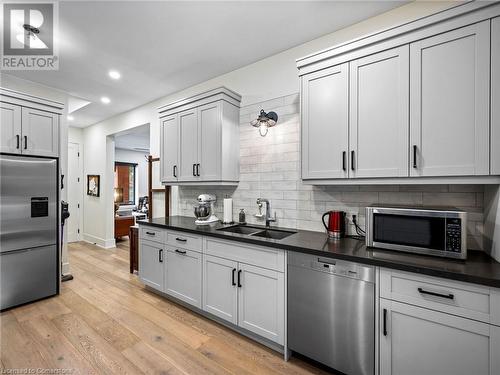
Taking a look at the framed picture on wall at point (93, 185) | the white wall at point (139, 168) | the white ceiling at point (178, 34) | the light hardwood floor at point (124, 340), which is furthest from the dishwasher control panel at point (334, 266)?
the white wall at point (139, 168)

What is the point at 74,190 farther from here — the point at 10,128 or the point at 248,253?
the point at 248,253

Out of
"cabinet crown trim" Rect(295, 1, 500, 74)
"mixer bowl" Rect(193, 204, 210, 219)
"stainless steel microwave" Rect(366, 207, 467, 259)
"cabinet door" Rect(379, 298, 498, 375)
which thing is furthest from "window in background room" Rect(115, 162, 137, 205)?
"cabinet door" Rect(379, 298, 498, 375)

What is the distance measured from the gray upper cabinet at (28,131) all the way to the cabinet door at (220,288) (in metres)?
2.45

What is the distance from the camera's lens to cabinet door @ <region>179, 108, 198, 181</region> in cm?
303

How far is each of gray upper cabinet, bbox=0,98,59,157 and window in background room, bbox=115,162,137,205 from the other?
593cm

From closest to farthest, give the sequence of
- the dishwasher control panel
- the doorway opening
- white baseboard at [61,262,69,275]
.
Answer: the dishwasher control panel
white baseboard at [61,262,69,275]
the doorway opening

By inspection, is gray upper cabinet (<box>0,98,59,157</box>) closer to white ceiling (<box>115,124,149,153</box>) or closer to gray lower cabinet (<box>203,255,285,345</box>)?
gray lower cabinet (<box>203,255,285,345</box>)

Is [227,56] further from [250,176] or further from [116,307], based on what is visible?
[116,307]

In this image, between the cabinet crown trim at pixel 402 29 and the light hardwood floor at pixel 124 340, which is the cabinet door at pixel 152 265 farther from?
the cabinet crown trim at pixel 402 29

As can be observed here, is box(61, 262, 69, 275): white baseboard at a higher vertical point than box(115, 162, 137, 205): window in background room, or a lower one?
lower

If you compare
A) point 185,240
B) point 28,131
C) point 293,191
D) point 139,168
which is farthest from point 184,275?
point 139,168

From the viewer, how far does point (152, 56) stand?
278cm

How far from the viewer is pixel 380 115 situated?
178 centimetres

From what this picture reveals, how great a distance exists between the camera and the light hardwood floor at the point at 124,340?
6.14 ft
